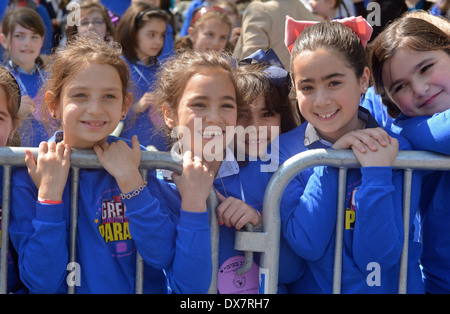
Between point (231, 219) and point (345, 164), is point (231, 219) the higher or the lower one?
the lower one

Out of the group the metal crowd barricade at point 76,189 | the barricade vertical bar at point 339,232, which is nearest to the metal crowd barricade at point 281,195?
the barricade vertical bar at point 339,232

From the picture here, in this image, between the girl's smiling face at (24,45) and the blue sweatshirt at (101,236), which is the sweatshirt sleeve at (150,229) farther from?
the girl's smiling face at (24,45)

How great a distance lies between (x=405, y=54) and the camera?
2.74 m

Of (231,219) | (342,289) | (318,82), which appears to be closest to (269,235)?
(231,219)

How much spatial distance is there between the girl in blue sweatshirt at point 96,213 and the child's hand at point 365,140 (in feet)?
2.21

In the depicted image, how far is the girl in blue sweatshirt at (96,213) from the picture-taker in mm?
2213

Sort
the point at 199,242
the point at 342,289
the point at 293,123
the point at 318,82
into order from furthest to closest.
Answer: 1. the point at 293,123
2. the point at 318,82
3. the point at 342,289
4. the point at 199,242

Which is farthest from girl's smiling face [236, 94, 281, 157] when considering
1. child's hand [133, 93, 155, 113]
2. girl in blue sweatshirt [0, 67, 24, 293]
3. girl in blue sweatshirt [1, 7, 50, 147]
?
girl in blue sweatshirt [1, 7, 50, 147]

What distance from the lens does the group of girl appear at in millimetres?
2246

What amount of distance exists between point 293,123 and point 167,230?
3.91 ft

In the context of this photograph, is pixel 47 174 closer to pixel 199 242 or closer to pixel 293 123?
pixel 199 242

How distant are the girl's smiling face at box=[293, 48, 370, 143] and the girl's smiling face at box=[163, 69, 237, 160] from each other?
1.12 feet

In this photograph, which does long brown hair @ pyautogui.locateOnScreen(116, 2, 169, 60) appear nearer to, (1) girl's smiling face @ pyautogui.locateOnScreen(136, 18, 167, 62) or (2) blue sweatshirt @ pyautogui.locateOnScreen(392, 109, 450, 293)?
(1) girl's smiling face @ pyautogui.locateOnScreen(136, 18, 167, 62)

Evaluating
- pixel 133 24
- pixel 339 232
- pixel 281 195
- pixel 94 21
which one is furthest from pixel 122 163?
pixel 94 21
